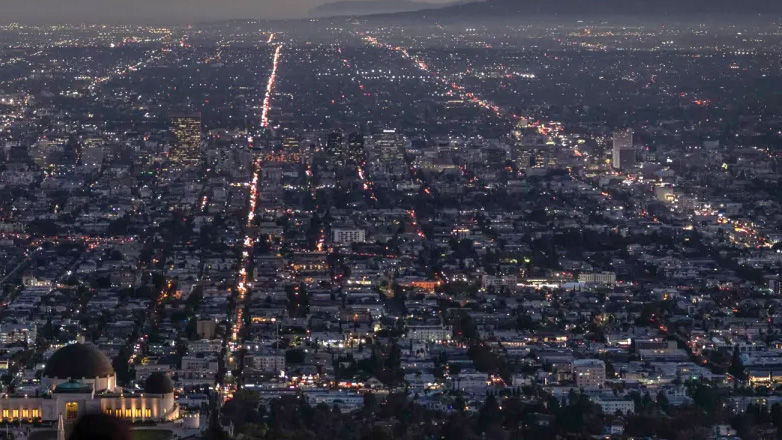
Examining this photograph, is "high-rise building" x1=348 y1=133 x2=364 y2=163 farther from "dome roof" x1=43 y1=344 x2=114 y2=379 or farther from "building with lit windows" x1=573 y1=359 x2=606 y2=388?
"dome roof" x1=43 y1=344 x2=114 y2=379

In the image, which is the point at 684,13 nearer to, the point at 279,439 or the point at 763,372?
the point at 763,372

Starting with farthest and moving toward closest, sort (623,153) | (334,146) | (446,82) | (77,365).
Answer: (446,82)
(334,146)
(623,153)
(77,365)

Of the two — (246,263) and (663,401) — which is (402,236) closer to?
(246,263)

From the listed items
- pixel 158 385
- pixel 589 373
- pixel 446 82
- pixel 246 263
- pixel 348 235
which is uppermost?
pixel 158 385

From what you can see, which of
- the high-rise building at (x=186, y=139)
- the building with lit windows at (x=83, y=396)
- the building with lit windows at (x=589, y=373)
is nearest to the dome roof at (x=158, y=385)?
the building with lit windows at (x=83, y=396)

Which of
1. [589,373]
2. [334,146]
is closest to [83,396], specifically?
[589,373]

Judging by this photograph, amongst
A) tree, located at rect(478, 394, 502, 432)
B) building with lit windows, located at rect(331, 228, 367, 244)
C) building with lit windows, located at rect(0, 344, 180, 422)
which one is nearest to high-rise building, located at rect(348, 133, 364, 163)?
building with lit windows, located at rect(331, 228, 367, 244)
